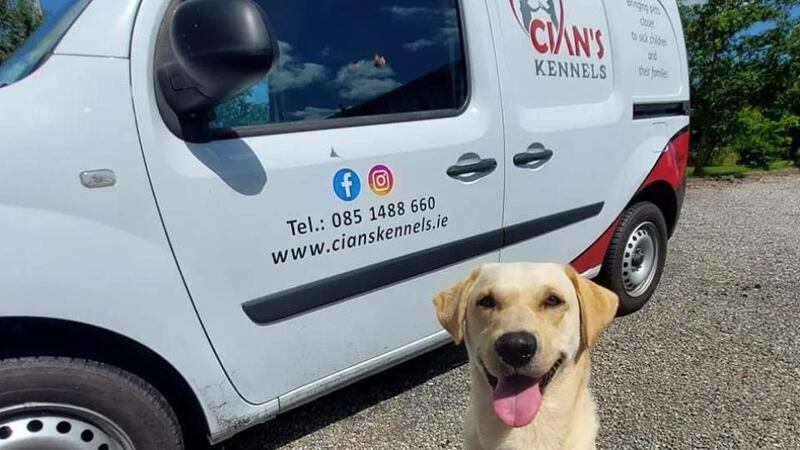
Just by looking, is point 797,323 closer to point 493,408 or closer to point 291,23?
point 493,408

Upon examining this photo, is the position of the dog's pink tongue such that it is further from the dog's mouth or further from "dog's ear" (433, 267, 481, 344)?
"dog's ear" (433, 267, 481, 344)

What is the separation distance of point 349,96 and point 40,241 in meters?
1.19

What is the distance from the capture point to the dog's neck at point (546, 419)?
172cm

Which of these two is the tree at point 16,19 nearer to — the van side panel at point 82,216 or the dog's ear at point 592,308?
the van side panel at point 82,216

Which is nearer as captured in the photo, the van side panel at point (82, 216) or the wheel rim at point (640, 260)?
the van side panel at point (82, 216)

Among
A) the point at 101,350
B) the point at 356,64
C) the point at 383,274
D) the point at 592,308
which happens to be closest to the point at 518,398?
the point at 592,308

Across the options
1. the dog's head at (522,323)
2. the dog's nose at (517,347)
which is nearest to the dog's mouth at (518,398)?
the dog's head at (522,323)

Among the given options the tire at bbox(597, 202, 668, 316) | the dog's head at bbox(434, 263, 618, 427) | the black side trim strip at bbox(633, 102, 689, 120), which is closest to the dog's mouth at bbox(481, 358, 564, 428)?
the dog's head at bbox(434, 263, 618, 427)

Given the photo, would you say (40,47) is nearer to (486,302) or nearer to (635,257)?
(486,302)

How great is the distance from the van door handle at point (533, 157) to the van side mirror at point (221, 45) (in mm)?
1434

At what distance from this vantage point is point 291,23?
204 cm

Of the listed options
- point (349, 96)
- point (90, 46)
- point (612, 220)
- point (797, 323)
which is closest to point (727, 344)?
point (797, 323)

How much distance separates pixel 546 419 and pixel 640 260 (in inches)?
98.5

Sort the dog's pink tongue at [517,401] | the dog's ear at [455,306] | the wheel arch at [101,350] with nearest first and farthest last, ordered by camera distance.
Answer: the wheel arch at [101,350] → the dog's pink tongue at [517,401] → the dog's ear at [455,306]
